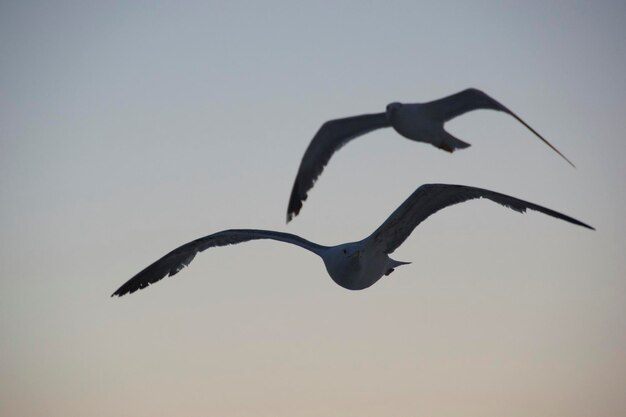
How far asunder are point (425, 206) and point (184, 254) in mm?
5563

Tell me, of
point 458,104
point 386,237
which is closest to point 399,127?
point 458,104

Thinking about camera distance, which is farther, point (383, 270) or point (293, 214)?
point (383, 270)

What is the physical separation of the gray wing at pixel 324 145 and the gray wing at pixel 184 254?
2.04 metres

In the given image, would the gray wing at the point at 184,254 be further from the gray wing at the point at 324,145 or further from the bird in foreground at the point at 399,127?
the bird in foreground at the point at 399,127

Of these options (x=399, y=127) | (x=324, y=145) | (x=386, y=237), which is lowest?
(x=386, y=237)

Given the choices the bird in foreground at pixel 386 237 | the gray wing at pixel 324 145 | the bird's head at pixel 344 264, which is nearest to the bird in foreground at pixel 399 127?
the gray wing at pixel 324 145

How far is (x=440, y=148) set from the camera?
543 inches

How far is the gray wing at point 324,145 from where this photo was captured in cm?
1543

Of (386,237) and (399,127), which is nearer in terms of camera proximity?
(399,127)

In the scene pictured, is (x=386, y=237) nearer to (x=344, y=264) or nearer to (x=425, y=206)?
(x=425, y=206)

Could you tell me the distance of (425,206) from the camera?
17.2 metres

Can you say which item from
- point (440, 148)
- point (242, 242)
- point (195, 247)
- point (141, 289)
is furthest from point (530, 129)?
point (141, 289)

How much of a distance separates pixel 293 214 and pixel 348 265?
4.86 feet

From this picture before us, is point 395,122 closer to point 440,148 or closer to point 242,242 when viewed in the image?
point 440,148
